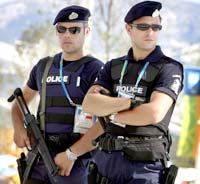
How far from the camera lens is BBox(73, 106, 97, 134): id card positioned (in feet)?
7.32

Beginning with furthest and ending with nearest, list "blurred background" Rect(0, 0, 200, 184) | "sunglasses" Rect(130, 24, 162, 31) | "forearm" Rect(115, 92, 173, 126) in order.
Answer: "blurred background" Rect(0, 0, 200, 184)
"sunglasses" Rect(130, 24, 162, 31)
"forearm" Rect(115, 92, 173, 126)

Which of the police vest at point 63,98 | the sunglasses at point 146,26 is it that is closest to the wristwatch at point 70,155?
the police vest at point 63,98

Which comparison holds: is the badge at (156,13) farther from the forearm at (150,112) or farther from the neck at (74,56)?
the neck at (74,56)

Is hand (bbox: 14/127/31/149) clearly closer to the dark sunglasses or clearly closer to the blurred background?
the dark sunglasses

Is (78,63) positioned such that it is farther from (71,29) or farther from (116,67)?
(116,67)

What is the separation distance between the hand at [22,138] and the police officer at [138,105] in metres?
0.51

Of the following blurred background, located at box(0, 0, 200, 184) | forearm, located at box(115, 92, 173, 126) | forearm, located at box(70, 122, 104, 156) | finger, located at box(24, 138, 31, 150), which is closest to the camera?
forearm, located at box(115, 92, 173, 126)

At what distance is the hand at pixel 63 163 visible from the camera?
7.20ft

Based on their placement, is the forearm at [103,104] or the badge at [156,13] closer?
the forearm at [103,104]

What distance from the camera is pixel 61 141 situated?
7.34ft

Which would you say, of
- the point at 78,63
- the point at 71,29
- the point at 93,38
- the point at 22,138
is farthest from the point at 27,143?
the point at 93,38

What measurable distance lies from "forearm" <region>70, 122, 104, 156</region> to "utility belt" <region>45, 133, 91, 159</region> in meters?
0.07

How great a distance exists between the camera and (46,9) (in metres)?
4.13

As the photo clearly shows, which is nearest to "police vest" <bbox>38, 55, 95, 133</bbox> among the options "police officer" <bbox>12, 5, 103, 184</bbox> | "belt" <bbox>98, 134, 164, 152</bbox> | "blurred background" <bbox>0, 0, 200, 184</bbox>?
"police officer" <bbox>12, 5, 103, 184</bbox>
